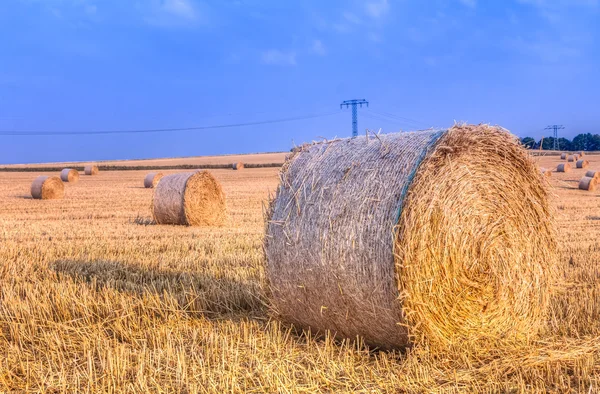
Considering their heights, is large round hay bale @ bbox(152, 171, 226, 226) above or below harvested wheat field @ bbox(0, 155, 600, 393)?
above

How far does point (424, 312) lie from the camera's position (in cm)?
464

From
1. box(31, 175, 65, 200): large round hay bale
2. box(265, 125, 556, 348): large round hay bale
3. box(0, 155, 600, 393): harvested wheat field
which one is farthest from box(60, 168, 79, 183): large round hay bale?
box(265, 125, 556, 348): large round hay bale

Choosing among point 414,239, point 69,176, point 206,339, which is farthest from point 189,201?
point 69,176

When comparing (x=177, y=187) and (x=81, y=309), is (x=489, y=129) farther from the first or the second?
(x=177, y=187)

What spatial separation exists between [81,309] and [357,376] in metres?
2.94

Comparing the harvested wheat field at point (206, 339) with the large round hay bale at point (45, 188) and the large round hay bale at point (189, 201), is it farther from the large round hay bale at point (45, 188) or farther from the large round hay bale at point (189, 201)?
the large round hay bale at point (45, 188)

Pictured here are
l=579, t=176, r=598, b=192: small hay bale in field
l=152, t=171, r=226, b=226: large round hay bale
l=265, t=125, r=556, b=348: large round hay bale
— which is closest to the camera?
l=265, t=125, r=556, b=348: large round hay bale

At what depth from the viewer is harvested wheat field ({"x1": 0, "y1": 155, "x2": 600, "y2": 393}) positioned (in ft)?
13.6

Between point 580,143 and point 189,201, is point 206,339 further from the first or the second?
point 580,143

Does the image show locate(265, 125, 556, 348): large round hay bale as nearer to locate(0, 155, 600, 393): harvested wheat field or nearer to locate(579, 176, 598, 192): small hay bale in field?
locate(0, 155, 600, 393): harvested wheat field

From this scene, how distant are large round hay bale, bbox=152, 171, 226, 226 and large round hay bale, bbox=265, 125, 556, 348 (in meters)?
8.00

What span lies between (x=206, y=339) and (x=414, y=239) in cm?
179

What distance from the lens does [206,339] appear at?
16.3ft

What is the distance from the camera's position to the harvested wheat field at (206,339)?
4.16 metres
